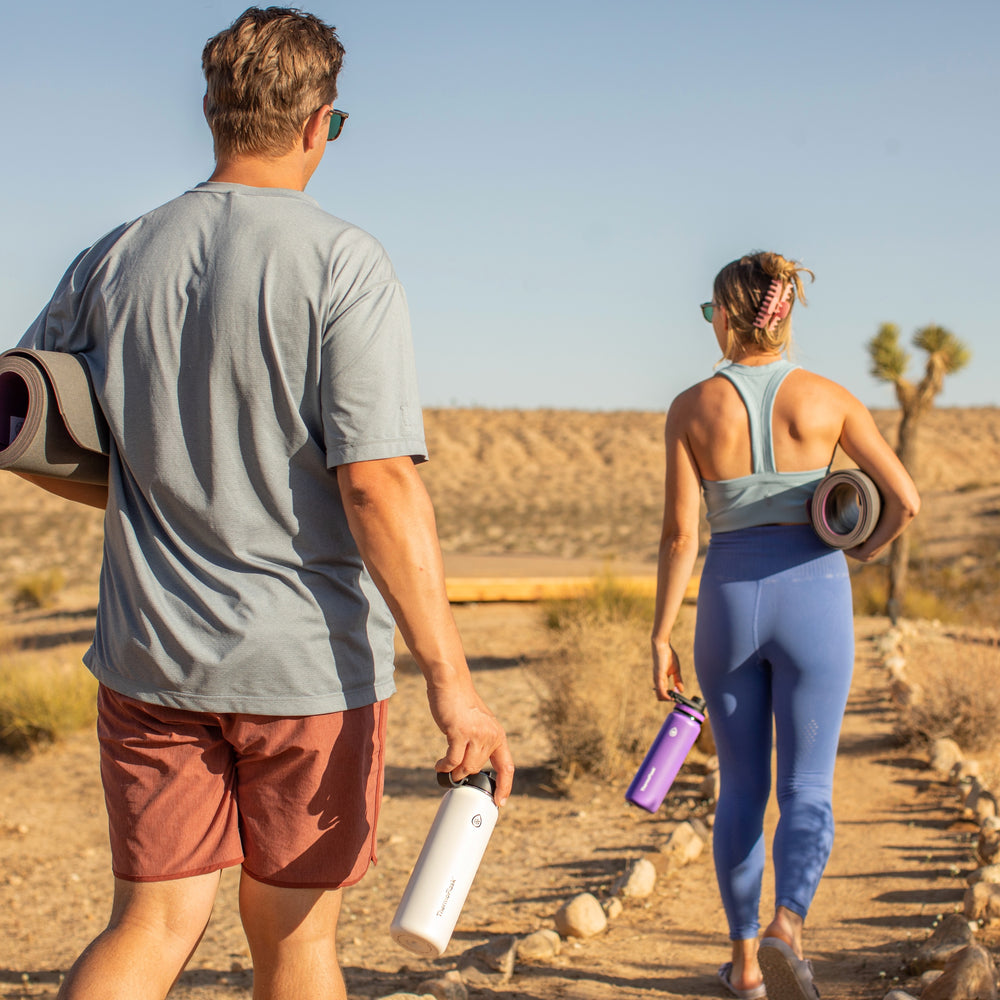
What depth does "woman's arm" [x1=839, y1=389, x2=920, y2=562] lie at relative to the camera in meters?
2.72

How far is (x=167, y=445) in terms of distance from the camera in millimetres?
1650

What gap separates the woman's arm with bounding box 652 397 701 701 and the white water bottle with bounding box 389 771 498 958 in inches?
47.6

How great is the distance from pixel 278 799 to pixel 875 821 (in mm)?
3629

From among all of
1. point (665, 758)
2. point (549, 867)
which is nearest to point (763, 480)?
point (665, 758)

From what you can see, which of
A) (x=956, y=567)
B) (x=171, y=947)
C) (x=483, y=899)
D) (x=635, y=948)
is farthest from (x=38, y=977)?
(x=956, y=567)

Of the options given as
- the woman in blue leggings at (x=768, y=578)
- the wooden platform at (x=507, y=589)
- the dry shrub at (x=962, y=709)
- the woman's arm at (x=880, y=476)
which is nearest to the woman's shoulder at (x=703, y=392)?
the woman in blue leggings at (x=768, y=578)

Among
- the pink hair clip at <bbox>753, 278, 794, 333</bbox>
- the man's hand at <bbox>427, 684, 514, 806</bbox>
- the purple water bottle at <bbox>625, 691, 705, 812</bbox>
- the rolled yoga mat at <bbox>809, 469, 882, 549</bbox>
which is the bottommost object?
the purple water bottle at <bbox>625, 691, 705, 812</bbox>

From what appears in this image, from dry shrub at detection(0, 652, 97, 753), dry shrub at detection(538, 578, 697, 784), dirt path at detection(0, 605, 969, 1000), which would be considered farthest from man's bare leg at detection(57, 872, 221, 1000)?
dry shrub at detection(0, 652, 97, 753)

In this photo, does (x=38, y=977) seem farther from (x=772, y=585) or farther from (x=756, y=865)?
(x=772, y=585)

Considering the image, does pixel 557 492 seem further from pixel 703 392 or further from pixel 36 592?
pixel 703 392

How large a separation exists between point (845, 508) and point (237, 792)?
170cm

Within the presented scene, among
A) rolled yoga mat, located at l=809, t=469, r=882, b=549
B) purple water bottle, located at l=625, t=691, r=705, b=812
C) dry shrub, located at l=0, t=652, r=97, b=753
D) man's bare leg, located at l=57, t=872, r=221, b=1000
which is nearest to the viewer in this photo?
man's bare leg, located at l=57, t=872, r=221, b=1000

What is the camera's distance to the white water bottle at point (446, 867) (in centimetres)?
164

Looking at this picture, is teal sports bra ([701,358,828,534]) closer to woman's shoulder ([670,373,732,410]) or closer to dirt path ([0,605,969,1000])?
woman's shoulder ([670,373,732,410])
